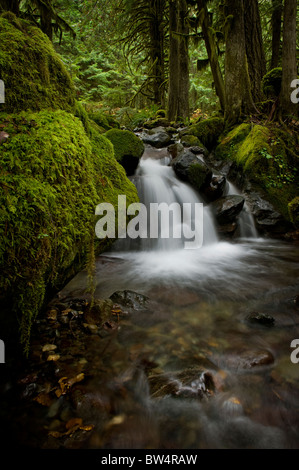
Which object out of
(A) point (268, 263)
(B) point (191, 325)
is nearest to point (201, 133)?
(A) point (268, 263)

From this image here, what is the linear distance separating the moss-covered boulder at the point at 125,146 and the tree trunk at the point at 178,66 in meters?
6.75

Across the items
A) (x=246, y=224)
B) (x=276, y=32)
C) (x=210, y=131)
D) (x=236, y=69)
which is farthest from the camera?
(x=276, y=32)

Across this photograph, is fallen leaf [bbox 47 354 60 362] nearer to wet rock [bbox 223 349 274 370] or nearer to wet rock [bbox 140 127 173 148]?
wet rock [bbox 223 349 274 370]

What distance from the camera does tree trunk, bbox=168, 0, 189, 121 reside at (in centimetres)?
1132

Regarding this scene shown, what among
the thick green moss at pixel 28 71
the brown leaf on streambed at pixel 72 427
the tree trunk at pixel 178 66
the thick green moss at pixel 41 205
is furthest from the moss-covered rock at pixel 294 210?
the tree trunk at pixel 178 66

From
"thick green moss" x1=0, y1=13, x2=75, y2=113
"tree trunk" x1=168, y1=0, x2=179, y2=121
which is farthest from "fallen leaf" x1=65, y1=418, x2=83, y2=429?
"tree trunk" x1=168, y1=0, x2=179, y2=121

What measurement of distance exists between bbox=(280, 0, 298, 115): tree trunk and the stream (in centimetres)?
601

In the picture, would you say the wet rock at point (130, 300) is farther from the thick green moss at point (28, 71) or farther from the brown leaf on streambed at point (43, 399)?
the thick green moss at point (28, 71)

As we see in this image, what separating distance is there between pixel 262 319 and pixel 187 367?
1223 mm

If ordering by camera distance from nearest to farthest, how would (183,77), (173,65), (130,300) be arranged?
(130,300) → (173,65) → (183,77)

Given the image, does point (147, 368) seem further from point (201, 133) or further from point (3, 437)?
point (201, 133)

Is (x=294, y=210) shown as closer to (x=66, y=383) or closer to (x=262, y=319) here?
(x=262, y=319)

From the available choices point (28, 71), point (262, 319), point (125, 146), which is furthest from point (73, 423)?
point (125, 146)

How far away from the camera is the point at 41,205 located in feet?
5.74
